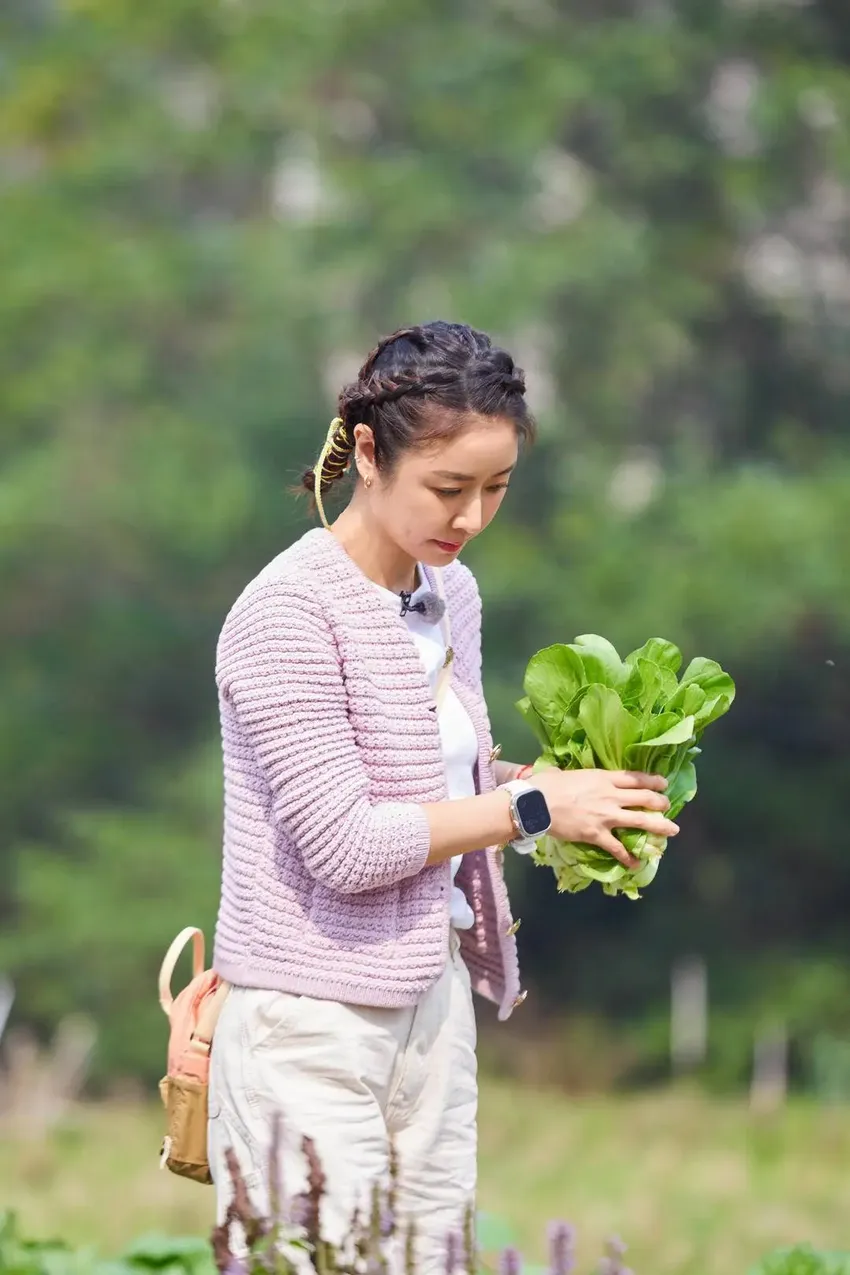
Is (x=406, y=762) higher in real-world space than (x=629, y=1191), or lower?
higher

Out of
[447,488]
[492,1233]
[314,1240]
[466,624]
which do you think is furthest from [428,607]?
[492,1233]

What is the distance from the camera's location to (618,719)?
2016 millimetres

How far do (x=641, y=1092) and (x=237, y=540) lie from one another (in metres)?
2.83

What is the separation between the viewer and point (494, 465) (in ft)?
6.26

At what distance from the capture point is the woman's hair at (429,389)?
190 centimetres

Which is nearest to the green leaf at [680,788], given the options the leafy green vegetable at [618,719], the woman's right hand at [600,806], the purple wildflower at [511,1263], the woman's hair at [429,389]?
the leafy green vegetable at [618,719]

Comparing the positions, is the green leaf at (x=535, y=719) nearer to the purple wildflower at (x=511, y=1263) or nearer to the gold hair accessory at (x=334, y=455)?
the gold hair accessory at (x=334, y=455)

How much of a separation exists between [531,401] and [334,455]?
5246 mm

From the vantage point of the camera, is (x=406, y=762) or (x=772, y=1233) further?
(x=772, y=1233)

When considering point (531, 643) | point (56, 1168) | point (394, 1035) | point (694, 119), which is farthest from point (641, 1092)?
point (394, 1035)

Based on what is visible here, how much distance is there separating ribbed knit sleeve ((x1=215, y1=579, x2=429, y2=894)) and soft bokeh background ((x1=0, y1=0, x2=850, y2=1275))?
4567 millimetres

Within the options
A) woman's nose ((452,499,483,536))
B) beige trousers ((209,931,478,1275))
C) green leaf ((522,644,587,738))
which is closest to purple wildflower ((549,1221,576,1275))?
beige trousers ((209,931,478,1275))

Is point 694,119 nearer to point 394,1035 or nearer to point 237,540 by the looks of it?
point 237,540

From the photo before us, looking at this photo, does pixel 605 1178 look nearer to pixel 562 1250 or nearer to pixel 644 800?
pixel 644 800
